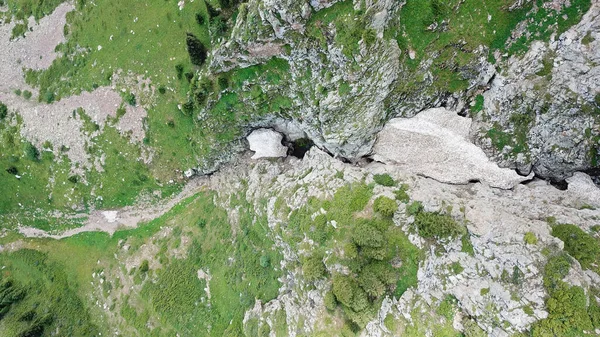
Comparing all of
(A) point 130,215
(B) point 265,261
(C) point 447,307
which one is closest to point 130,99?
(A) point 130,215

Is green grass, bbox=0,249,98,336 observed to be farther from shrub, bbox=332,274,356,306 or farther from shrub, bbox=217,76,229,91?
shrub, bbox=332,274,356,306

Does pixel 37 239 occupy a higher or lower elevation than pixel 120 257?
higher

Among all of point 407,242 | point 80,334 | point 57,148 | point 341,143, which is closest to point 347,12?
point 341,143

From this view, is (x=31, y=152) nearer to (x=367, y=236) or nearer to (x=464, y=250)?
(x=367, y=236)

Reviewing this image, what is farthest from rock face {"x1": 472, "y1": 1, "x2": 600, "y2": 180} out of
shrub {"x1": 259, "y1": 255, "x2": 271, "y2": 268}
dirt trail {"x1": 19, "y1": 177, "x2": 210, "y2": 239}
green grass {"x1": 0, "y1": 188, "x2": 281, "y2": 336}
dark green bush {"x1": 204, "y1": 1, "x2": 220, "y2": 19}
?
dirt trail {"x1": 19, "y1": 177, "x2": 210, "y2": 239}

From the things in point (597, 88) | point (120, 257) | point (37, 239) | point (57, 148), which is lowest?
point (120, 257)

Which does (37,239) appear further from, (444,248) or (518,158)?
(518,158)
